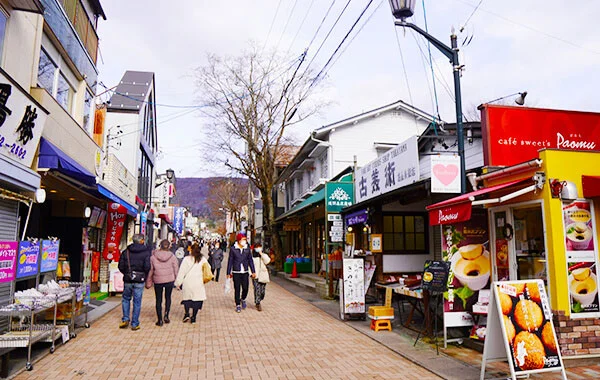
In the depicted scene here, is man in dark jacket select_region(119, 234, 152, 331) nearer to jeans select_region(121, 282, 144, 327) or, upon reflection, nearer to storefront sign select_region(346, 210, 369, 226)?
jeans select_region(121, 282, 144, 327)

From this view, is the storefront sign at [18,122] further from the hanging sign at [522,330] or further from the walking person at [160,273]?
the hanging sign at [522,330]

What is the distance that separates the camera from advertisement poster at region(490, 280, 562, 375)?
492 cm

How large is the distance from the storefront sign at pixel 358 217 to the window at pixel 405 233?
65 cm

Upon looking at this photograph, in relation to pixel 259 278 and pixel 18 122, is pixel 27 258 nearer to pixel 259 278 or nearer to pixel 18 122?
pixel 18 122

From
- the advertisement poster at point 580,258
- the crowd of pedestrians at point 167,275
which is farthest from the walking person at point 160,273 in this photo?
the advertisement poster at point 580,258

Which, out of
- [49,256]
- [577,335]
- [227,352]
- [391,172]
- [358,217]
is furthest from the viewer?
[358,217]

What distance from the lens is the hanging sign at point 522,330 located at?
4.92 m

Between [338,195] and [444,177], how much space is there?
23.3ft

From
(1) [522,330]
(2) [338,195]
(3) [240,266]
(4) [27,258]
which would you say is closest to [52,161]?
(4) [27,258]

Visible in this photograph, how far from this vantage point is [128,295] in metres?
8.57

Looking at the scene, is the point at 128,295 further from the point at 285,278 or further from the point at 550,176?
the point at 285,278

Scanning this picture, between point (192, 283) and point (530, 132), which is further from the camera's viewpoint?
point (192, 283)

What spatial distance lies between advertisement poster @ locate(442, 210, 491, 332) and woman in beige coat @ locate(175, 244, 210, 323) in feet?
16.9

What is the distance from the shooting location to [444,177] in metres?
7.80
